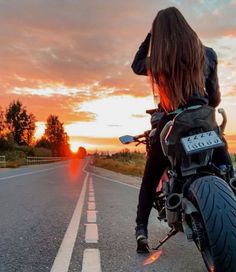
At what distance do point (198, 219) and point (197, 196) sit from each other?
0.55 ft

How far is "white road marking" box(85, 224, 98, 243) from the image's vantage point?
4.96m

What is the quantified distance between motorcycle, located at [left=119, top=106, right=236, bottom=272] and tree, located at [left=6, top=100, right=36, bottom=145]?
105 metres

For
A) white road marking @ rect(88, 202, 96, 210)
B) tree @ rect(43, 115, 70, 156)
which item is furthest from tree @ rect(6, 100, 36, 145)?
white road marking @ rect(88, 202, 96, 210)

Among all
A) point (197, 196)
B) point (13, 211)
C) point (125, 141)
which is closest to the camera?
point (197, 196)

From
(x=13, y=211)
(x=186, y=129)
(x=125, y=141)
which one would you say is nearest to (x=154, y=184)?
(x=125, y=141)

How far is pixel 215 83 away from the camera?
3721mm

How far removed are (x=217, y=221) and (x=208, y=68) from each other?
1.42 m

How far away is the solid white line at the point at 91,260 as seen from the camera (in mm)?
3695

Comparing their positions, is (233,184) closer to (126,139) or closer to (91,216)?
(126,139)

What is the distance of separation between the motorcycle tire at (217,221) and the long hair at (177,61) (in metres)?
0.80

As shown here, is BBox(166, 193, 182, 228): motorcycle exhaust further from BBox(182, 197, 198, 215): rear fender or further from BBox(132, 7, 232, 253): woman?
BBox(132, 7, 232, 253): woman

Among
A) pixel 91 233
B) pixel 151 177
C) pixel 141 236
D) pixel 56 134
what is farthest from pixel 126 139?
pixel 56 134

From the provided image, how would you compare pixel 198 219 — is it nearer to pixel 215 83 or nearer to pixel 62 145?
pixel 215 83

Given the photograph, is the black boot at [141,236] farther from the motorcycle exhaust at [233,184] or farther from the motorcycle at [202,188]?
the motorcycle exhaust at [233,184]
